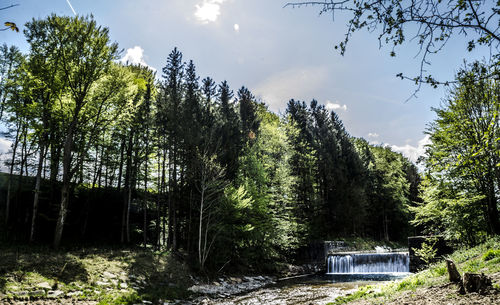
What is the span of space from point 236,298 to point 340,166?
26.8m

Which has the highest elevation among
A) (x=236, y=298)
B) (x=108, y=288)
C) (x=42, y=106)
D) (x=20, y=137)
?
(x=42, y=106)

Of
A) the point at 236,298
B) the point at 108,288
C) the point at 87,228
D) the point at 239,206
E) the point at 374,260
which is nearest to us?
the point at 108,288

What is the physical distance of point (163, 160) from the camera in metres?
19.8

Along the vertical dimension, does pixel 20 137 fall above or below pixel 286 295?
above

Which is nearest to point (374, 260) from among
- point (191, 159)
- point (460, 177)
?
point (460, 177)

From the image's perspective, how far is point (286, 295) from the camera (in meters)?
12.4

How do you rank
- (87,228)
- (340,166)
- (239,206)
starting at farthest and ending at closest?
(340,166) → (87,228) → (239,206)

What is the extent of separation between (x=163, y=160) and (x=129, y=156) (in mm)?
3454

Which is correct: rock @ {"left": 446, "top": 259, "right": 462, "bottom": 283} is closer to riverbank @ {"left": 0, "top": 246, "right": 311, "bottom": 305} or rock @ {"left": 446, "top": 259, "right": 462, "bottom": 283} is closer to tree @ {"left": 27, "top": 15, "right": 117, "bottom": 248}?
riverbank @ {"left": 0, "top": 246, "right": 311, "bottom": 305}

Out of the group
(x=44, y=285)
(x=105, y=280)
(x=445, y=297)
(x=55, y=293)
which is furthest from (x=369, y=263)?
(x=44, y=285)

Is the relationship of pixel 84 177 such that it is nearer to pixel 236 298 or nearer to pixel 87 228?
pixel 87 228

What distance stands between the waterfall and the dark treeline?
14.0 feet

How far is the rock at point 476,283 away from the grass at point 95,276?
973 cm

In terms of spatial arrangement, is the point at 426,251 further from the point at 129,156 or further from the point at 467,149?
the point at 129,156
